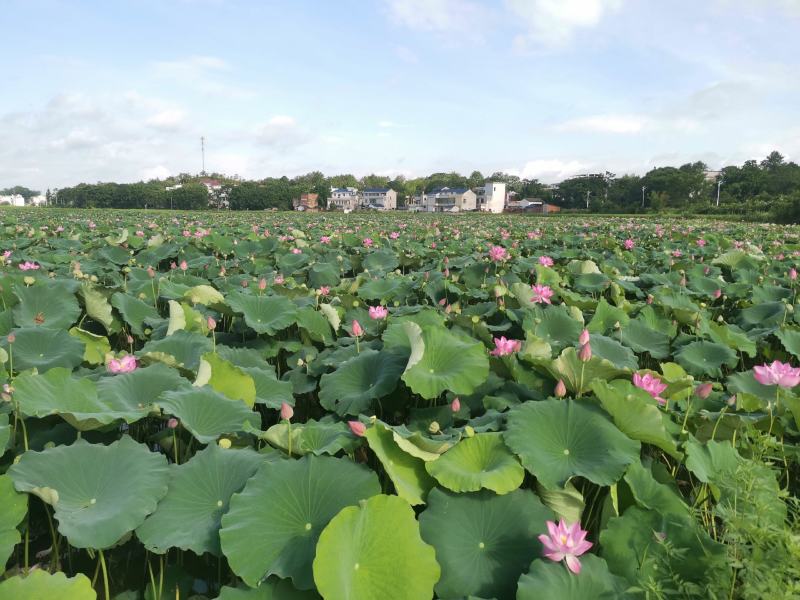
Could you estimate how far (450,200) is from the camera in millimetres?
92625

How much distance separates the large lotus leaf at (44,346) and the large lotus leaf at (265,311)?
803 millimetres

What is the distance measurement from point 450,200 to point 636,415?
93378mm

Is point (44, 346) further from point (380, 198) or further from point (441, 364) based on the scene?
point (380, 198)

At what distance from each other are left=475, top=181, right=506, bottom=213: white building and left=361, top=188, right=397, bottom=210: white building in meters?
16.9

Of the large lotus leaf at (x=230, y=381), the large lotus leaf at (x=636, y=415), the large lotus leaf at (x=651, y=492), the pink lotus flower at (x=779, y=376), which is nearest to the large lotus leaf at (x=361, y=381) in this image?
the large lotus leaf at (x=230, y=381)

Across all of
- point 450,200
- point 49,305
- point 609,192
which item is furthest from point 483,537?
point 450,200

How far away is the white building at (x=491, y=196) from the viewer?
309ft

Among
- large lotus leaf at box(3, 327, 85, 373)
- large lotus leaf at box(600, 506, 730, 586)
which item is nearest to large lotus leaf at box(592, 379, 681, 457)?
large lotus leaf at box(600, 506, 730, 586)

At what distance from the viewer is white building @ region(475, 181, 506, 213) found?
9406 centimetres

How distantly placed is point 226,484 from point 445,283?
2.79 meters

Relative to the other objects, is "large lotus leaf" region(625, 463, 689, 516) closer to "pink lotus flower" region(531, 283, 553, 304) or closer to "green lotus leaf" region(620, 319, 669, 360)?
"green lotus leaf" region(620, 319, 669, 360)

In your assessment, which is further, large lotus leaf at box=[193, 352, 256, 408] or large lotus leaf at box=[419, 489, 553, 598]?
large lotus leaf at box=[193, 352, 256, 408]

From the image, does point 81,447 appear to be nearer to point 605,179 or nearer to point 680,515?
point 680,515

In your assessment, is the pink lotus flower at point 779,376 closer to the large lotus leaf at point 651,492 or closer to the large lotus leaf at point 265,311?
the large lotus leaf at point 651,492
